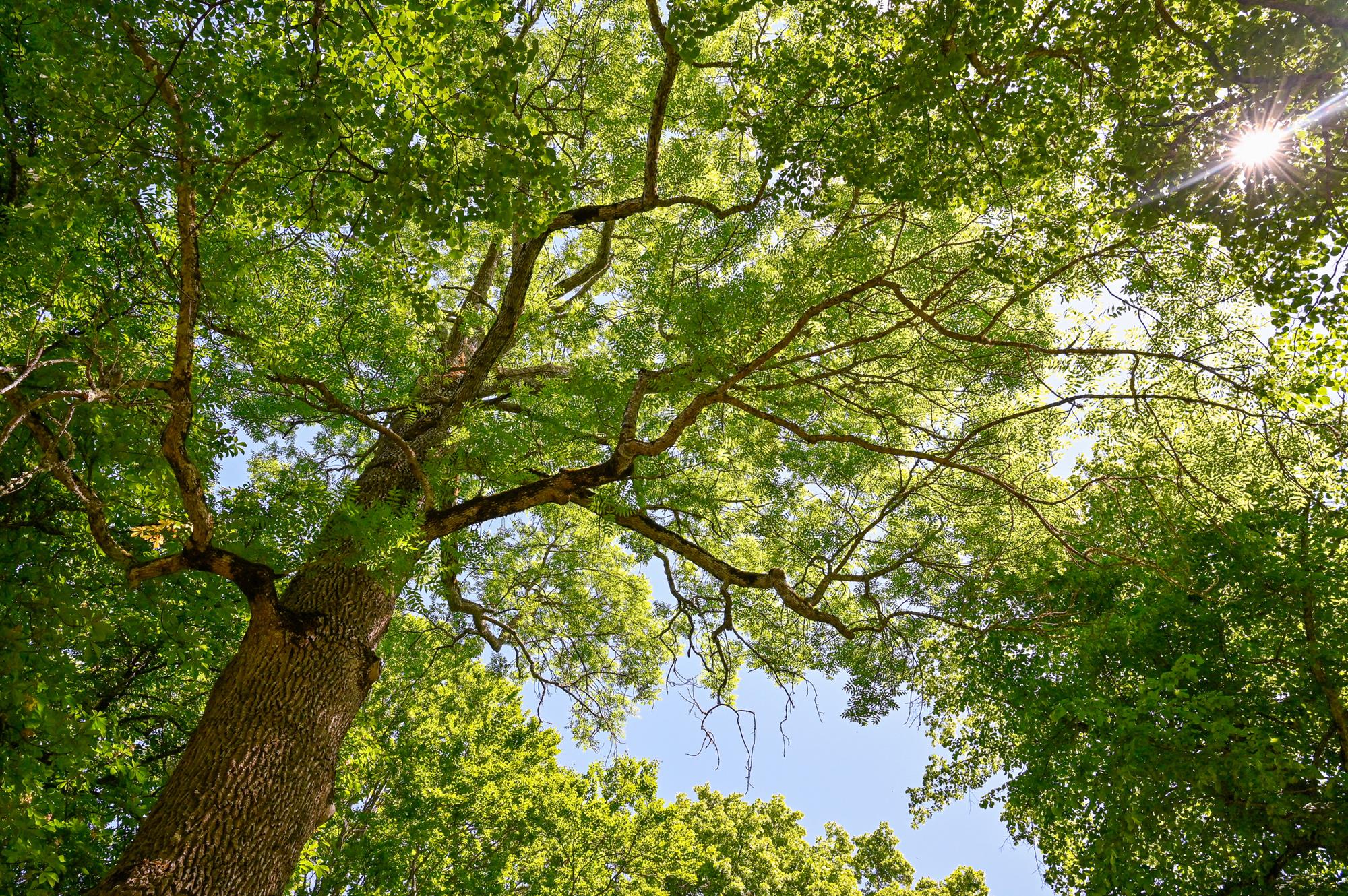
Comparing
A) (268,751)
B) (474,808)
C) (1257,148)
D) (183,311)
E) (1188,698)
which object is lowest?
(268,751)

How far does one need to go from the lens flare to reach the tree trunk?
5.64 m

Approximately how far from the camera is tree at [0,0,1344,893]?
3162 millimetres

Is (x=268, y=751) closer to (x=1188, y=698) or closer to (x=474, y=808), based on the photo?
(x=1188, y=698)

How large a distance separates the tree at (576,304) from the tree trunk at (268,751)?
0.02 metres

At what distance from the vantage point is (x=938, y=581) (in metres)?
7.47

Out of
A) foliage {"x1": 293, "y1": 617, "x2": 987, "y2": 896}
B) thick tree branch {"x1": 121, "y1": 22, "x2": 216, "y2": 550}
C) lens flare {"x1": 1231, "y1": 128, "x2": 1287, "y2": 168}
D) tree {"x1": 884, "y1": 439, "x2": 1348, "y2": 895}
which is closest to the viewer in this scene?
thick tree branch {"x1": 121, "y1": 22, "x2": 216, "y2": 550}

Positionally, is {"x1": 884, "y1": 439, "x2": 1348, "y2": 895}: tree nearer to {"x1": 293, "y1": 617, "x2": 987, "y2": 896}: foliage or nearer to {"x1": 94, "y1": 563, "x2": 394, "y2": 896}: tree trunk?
{"x1": 94, "y1": 563, "x2": 394, "y2": 896}: tree trunk

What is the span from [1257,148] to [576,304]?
632 cm

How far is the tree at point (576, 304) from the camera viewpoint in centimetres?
316

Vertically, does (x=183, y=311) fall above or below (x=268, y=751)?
above

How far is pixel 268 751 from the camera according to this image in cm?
365

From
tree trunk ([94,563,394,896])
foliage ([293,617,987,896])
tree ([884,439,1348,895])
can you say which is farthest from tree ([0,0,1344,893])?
foliage ([293,617,987,896])

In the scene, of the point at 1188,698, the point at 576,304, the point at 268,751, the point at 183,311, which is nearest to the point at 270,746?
the point at 268,751

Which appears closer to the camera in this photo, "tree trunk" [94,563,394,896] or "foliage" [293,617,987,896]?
"tree trunk" [94,563,394,896]
